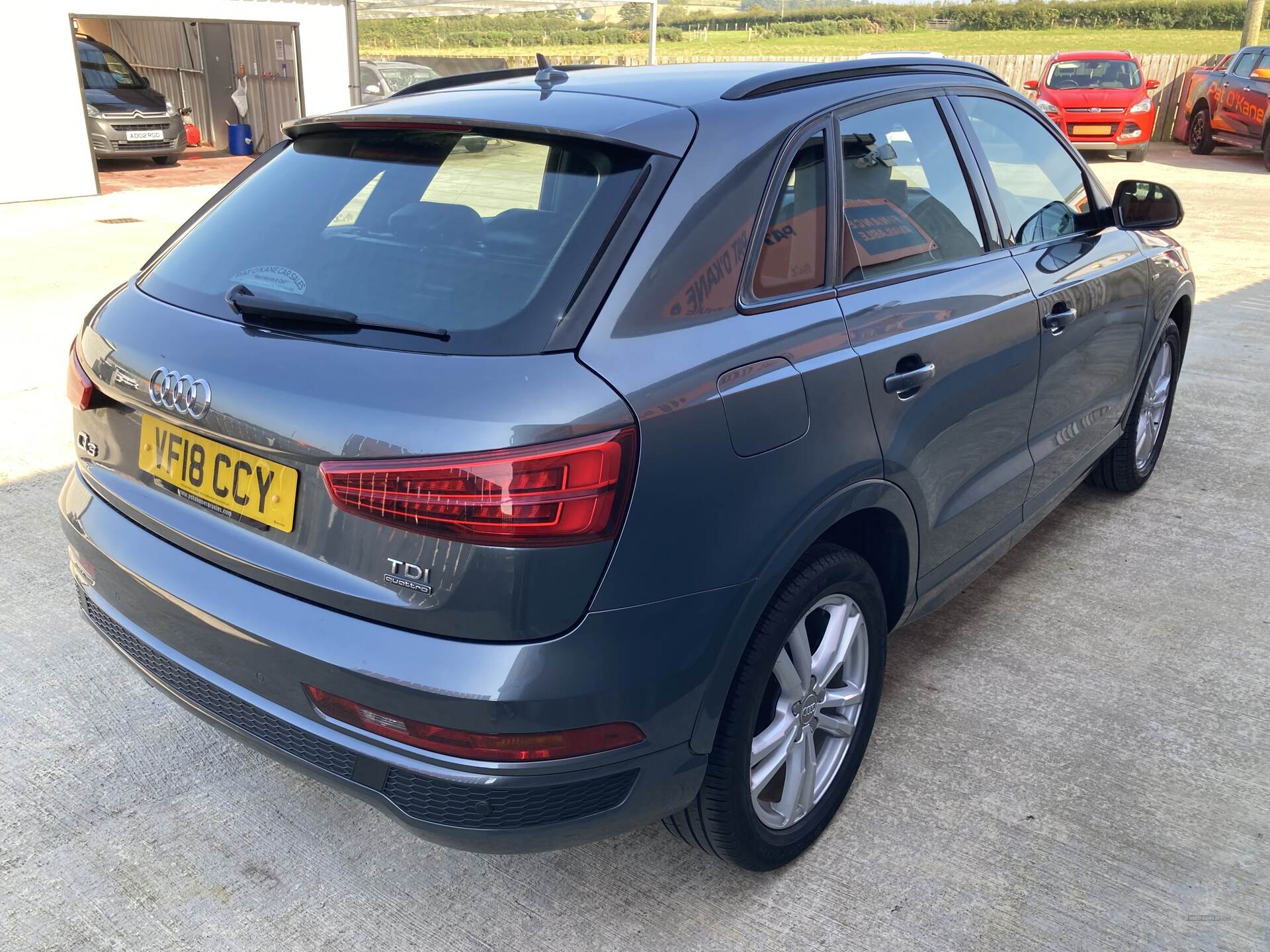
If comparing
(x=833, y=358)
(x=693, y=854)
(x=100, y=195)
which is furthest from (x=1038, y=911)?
(x=100, y=195)

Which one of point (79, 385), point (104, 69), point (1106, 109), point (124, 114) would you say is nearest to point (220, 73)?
point (104, 69)

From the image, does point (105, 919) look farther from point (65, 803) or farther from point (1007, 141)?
point (1007, 141)

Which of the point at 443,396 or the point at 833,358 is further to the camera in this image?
the point at 833,358

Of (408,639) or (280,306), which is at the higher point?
(280,306)

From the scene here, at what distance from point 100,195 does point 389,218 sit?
43.4ft

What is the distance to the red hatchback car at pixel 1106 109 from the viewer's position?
17.0 m

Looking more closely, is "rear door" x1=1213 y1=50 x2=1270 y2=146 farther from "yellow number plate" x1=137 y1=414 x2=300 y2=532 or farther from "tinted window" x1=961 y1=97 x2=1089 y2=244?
"yellow number plate" x1=137 y1=414 x2=300 y2=532

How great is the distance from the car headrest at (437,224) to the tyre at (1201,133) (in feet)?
65.6

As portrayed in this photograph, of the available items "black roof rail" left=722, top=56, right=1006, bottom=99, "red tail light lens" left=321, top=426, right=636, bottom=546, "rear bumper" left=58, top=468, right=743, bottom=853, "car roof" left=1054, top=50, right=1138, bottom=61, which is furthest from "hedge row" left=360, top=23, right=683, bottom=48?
"red tail light lens" left=321, top=426, right=636, bottom=546

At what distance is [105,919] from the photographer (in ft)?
7.48

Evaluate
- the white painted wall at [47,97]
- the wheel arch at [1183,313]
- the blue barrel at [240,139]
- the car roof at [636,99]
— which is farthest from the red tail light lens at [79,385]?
the blue barrel at [240,139]

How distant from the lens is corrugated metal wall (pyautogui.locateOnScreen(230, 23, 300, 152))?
17.5 m

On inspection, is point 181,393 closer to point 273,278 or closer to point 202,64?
point 273,278

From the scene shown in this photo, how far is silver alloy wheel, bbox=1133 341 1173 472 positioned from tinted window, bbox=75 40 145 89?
16.2 m
